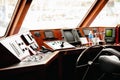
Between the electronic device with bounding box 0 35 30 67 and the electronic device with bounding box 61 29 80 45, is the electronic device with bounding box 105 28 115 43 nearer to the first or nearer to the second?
the electronic device with bounding box 61 29 80 45

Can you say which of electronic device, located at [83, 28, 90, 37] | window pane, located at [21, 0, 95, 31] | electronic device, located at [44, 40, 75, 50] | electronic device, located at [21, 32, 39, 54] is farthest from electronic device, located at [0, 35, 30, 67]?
electronic device, located at [83, 28, 90, 37]

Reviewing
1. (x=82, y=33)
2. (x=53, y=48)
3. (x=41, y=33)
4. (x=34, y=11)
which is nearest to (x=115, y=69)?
(x=53, y=48)

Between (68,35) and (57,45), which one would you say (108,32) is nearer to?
(68,35)

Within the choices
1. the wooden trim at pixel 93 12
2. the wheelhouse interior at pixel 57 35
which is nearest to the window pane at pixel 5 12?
the wheelhouse interior at pixel 57 35

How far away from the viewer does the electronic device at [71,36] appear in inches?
171

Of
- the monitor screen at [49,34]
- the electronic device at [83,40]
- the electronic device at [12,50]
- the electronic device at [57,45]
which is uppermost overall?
the electronic device at [12,50]

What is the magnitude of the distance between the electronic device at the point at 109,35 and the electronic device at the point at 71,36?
64 centimetres

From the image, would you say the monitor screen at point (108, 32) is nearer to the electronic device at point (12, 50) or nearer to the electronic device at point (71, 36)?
the electronic device at point (71, 36)

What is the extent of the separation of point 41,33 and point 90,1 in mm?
1787

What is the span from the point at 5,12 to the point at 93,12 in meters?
2.22

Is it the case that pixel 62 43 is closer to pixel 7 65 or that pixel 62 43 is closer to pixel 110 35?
pixel 110 35

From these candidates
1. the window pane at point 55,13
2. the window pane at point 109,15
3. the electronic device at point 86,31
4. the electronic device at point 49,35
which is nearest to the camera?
the electronic device at point 49,35

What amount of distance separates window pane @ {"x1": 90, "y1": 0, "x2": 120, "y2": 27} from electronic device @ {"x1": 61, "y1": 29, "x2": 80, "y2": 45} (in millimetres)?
1356

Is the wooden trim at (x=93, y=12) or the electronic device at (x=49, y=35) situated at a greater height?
the wooden trim at (x=93, y=12)
